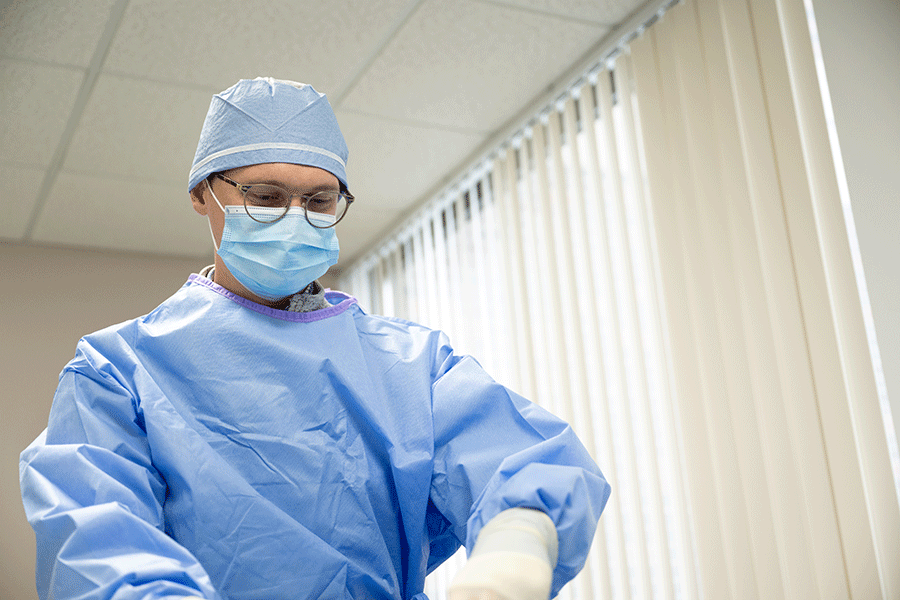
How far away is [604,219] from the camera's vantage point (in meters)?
2.43

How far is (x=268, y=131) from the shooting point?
1035mm

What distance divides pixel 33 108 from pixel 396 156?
1.24 metres

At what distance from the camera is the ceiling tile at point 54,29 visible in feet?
6.65

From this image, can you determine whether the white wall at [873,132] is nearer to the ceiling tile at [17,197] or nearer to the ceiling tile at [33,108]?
the ceiling tile at [33,108]

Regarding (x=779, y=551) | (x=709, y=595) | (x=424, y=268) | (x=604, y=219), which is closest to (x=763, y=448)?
(x=779, y=551)

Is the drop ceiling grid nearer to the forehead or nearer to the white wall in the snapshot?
the white wall

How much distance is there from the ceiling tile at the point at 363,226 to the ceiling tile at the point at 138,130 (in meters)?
0.82

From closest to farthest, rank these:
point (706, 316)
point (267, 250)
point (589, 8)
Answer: point (267, 250), point (706, 316), point (589, 8)

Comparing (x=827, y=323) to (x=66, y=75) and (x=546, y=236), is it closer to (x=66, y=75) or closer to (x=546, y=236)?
(x=546, y=236)

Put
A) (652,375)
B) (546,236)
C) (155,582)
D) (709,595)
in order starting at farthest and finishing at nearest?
1. (546,236)
2. (652,375)
3. (709,595)
4. (155,582)

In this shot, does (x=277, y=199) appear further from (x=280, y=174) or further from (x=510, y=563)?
(x=510, y=563)

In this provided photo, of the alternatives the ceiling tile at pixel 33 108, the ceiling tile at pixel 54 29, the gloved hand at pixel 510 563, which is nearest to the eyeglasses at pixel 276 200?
the gloved hand at pixel 510 563

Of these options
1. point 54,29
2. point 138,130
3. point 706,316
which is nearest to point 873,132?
point 706,316

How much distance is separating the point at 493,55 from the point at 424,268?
1358mm
